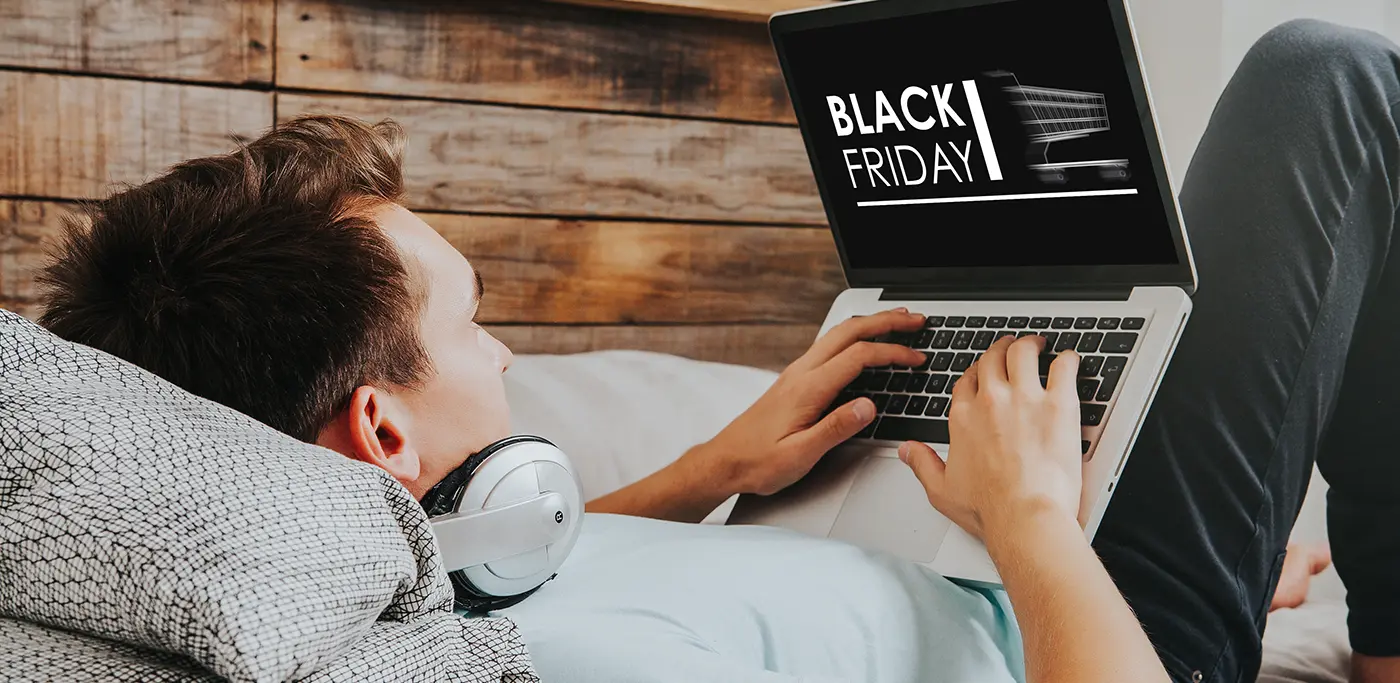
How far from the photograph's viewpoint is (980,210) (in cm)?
107

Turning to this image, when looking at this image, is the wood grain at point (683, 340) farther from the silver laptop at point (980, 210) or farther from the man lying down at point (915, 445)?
the silver laptop at point (980, 210)

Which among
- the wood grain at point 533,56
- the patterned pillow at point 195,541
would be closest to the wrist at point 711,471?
the patterned pillow at point 195,541

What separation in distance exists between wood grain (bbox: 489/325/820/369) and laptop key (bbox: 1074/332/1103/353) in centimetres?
88

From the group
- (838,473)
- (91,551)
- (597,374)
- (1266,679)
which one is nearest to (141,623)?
(91,551)

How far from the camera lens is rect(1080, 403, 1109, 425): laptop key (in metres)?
0.90

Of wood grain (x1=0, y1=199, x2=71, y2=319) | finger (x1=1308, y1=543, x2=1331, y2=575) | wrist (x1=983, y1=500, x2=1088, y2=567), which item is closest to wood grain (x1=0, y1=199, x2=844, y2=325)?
wood grain (x1=0, y1=199, x2=71, y2=319)

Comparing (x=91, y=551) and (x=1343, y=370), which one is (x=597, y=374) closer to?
(x=1343, y=370)

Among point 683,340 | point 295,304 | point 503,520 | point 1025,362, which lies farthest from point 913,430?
point 683,340

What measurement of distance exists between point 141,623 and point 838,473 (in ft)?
2.24

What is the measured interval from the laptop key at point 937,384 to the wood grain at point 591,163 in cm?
79

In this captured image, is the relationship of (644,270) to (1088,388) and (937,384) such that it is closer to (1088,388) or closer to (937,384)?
(937,384)

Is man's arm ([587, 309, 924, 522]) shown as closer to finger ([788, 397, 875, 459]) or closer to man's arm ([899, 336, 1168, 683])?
finger ([788, 397, 875, 459])

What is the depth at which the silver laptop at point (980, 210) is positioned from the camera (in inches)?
36.6

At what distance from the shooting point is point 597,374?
1436mm
